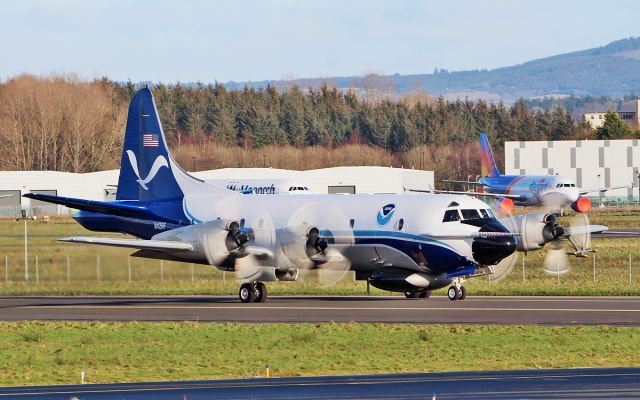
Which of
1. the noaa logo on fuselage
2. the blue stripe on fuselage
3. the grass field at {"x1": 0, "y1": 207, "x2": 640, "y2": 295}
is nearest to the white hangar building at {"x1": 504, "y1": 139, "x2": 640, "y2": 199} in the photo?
the grass field at {"x1": 0, "y1": 207, "x2": 640, "y2": 295}

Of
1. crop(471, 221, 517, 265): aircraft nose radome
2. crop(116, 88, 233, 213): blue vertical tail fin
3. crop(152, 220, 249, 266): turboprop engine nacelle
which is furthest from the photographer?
crop(116, 88, 233, 213): blue vertical tail fin

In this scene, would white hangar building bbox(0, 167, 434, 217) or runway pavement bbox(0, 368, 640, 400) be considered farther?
white hangar building bbox(0, 167, 434, 217)

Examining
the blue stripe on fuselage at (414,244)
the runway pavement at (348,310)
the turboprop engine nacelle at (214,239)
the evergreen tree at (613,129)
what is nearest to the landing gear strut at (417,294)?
the runway pavement at (348,310)

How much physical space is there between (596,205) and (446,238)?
9884cm

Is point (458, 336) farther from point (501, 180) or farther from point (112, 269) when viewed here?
point (501, 180)

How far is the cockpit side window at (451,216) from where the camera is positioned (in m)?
40.7

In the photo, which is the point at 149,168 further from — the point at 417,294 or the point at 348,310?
the point at 417,294

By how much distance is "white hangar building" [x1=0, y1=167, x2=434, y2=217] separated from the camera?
118875mm

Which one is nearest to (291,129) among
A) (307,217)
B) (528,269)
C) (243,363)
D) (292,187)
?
(292,187)

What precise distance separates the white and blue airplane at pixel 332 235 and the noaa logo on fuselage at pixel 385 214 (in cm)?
5

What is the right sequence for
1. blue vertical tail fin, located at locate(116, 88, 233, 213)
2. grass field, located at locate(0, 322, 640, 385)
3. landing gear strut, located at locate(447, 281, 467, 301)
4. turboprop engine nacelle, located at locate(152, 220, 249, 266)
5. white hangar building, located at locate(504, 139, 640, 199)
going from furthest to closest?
white hangar building, located at locate(504, 139, 640, 199) → blue vertical tail fin, located at locate(116, 88, 233, 213) → landing gear strut, located at locate(447, 281, 467, 301) → turboprop engine nacelle, located at locate(152, 220, 249, 266) → grass field, located at locate(0, 322, 640, 385)

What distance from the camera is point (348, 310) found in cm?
3988

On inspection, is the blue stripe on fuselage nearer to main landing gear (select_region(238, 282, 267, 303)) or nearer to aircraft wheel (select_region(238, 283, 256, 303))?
main landing gear (select_region(238, 282, 267, 303))

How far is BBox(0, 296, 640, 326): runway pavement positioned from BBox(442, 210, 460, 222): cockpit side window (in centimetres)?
306
